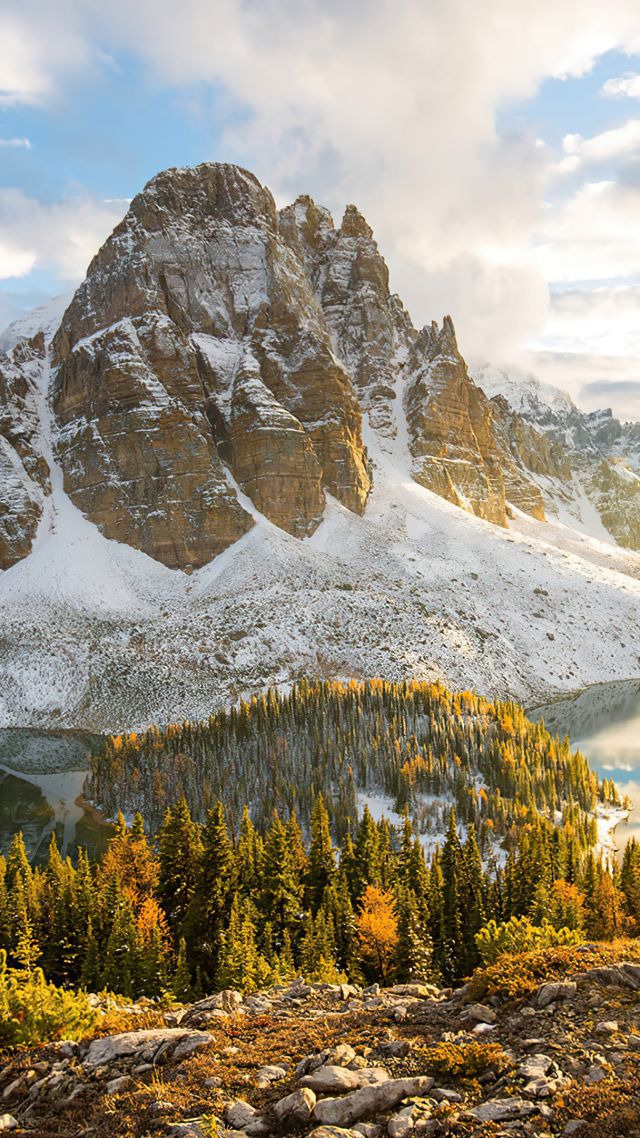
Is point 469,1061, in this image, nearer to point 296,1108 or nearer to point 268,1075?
point 296,1108

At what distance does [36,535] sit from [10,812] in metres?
82.4

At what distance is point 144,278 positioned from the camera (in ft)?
566

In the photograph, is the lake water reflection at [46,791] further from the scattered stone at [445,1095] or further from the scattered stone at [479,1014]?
the scattered stone at [445,1095]

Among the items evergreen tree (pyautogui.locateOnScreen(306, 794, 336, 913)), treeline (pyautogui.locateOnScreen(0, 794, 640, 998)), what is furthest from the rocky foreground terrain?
evergreen tree (pyautogui.locateOnScreen(306, 794, 336, 913))

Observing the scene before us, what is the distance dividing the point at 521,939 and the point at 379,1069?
980 cm

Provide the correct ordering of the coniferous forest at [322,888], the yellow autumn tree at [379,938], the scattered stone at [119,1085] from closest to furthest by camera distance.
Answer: the scattered stone at [119,1085] → the coniferous forest at [322,888] → the yellow autumn tree at [379,938]

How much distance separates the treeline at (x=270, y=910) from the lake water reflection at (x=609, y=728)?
37.8 m

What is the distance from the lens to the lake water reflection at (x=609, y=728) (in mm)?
92938

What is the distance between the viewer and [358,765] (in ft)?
287

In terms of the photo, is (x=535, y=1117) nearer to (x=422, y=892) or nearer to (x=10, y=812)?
(x=422, y=892)

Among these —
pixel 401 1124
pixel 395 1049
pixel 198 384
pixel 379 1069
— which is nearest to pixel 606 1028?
pixel 395 1049

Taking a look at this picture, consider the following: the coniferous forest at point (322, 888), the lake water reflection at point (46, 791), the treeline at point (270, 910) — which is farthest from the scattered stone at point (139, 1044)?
the lake water reflection at point (46, 791)

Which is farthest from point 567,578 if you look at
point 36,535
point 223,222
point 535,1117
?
point 535,1117

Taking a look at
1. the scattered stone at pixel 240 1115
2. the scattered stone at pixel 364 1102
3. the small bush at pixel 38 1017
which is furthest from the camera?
the small bush at pixel 38 1017
